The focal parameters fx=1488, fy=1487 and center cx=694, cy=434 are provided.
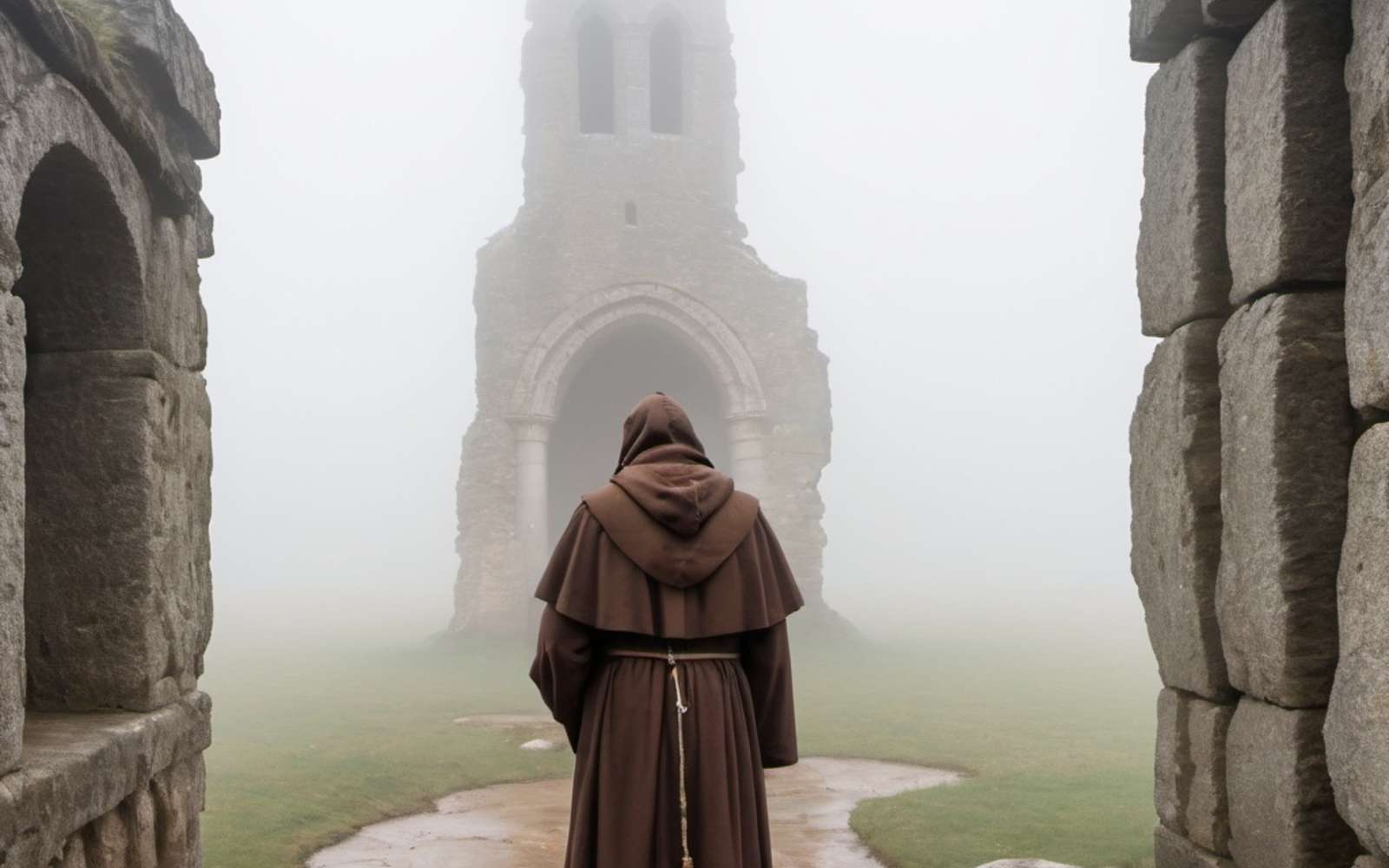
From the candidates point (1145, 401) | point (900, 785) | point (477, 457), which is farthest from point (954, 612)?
point (1145, 401)

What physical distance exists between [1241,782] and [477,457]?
52.3 feet

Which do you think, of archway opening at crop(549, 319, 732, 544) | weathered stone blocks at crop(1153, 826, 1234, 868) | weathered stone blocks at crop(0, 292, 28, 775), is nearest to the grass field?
weathered stone blocks at crop(1153, 826, 1234, 868)

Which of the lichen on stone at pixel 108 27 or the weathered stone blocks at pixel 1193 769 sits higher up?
the lichen on stone at pixel 108 27

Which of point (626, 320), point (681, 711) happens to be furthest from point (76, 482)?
point (626, 320)

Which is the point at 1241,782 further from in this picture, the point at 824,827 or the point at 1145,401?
the point at 824,827

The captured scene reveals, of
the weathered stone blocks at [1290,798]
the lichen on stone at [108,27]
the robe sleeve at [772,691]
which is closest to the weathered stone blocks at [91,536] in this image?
the lichen on stone at [108,27]

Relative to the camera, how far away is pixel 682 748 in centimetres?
434

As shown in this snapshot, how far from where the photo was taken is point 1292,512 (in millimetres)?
4055

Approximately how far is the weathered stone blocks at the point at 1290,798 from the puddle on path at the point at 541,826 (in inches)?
124

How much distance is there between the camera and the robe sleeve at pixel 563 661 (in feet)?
14.5

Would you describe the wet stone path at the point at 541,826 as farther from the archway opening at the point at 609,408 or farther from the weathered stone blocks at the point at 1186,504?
the archway opening at the point at 609,408

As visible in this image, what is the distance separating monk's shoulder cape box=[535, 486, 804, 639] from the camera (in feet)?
14.3

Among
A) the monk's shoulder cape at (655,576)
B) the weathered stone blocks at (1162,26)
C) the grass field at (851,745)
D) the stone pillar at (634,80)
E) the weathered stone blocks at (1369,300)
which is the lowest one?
the grass field at (851,745)

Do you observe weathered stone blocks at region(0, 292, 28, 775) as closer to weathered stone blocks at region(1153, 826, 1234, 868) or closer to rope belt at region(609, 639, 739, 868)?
rope belt at region(609, 639, 739, 868)
